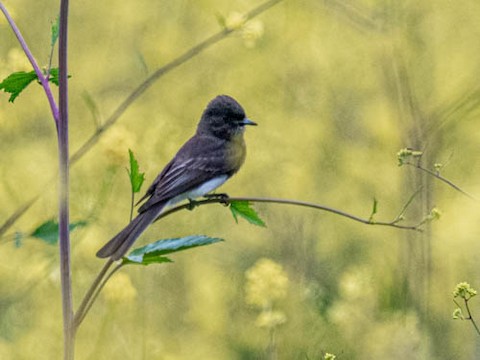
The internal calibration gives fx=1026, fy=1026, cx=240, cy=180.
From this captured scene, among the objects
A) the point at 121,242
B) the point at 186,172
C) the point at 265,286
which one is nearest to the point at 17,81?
the point at 121,242

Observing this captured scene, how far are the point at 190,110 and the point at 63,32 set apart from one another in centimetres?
475

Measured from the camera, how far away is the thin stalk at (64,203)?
177 cm

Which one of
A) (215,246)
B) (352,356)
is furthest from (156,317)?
(352,356)

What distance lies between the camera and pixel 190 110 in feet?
21.6

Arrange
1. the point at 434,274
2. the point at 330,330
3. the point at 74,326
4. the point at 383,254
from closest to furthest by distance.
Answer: the point at 74,326, the point at 330,330, the point at 434,274, the point at 383,254

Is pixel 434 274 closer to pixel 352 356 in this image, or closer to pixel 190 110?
pixel 352 356

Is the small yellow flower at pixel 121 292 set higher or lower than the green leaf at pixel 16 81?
lower

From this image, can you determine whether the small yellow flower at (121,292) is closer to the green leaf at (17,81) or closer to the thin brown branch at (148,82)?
the thin brown branch at (148,82)

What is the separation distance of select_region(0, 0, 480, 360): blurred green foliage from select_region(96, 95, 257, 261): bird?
0.25 meters

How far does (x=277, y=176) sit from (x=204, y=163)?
199cm

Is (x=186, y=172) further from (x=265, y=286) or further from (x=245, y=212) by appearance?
(x=245, y=212)

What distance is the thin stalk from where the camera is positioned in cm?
177

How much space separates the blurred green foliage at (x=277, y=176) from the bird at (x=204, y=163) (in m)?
0.25

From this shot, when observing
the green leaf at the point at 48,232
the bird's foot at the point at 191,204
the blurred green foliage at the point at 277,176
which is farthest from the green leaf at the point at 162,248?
the blurred green foliage at the point at 277,176
